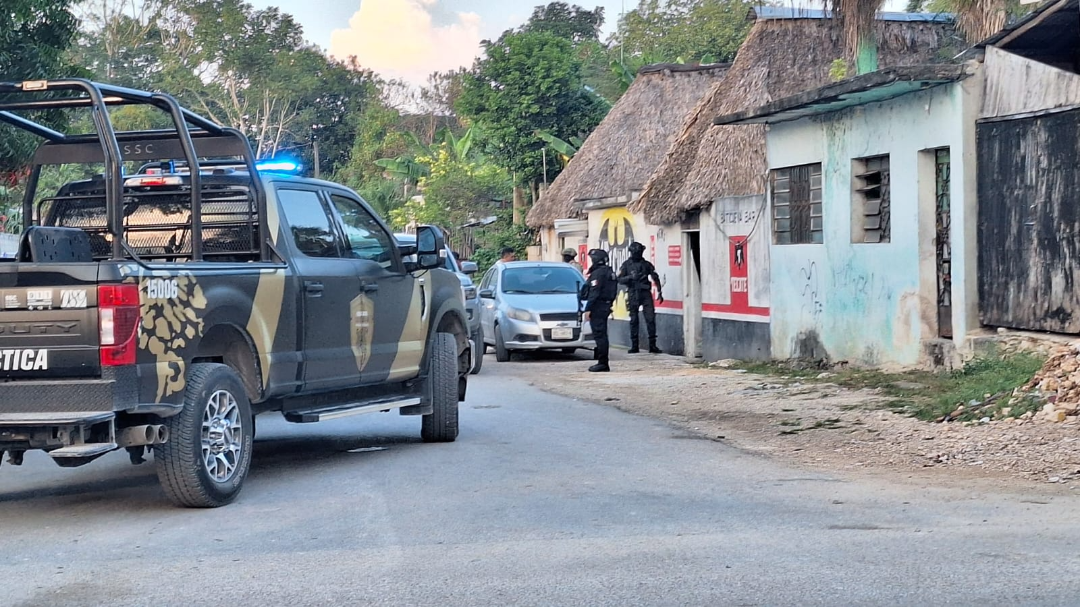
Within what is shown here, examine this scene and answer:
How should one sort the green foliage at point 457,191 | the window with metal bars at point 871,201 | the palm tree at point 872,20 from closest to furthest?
the window with metal bars at point 871,201 < the palm tree at point 872,20 < the green foliage at point 457,191

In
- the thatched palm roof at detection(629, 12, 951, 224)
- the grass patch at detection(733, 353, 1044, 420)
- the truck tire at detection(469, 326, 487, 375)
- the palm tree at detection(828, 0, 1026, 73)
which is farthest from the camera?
the thatched palm roof at detection(629, 12, 951, 224)

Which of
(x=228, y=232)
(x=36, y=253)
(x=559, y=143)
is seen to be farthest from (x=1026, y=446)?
(x=559, y=143)

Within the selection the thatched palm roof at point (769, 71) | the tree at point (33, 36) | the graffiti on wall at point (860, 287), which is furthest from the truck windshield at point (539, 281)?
the tree at point (33, 36)

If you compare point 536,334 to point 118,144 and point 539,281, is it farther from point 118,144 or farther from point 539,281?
point 118,144

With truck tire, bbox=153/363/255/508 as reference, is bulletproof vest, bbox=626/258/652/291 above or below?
above

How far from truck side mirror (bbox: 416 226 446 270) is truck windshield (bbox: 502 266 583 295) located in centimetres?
1136

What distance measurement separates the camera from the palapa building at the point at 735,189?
61.6 ft

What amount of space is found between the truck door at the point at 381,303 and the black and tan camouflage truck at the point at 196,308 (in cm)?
2

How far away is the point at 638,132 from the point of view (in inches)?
1143

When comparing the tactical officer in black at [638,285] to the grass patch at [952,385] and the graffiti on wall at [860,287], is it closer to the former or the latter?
the graffiti on wall at [860,287]

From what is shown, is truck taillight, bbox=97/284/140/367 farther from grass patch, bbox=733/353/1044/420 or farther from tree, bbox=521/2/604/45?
tree, bbox=521/2/604/45

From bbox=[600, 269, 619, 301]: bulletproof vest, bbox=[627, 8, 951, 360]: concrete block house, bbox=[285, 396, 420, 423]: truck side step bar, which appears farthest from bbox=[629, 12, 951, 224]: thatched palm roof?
bbox=[285, 396, 420, 423]: truck side step bar

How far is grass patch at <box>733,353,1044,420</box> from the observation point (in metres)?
10.4

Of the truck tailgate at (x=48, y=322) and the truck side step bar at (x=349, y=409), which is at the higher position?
the truck tailgate at (x=48, y=322)
